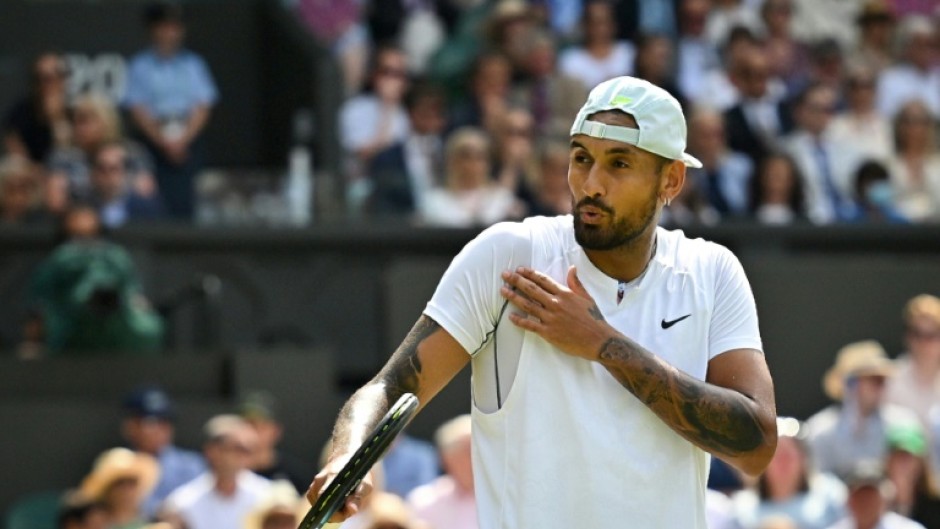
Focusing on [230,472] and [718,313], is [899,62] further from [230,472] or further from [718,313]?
[718,313]

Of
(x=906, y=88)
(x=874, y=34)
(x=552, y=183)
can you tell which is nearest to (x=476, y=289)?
(x=552, y=183)

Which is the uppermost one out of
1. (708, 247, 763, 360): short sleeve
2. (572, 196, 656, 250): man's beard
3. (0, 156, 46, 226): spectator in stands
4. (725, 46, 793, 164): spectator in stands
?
(572, 196, 656, 250): man's beard

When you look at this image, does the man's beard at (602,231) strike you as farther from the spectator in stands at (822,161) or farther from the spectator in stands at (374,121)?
the spectator in stands at (822,161)

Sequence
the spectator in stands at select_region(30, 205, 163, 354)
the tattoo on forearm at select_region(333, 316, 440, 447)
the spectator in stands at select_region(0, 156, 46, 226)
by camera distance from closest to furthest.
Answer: the tattoo on forearm at select_region(333, 316, 440, 447) < the spectator in stands at select_region(30, 205, 163, 354) < the spectator in stands at select_region(0, 156, 46, 226)

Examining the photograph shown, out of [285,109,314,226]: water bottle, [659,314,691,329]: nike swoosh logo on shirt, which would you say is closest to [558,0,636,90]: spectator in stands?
[285,109,314,226]: water bottle

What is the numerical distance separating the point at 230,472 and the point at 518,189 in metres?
3.02

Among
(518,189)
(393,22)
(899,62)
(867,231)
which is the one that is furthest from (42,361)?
(899,62)

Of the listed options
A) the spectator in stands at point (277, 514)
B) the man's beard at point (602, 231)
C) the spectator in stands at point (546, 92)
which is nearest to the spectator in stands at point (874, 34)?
the spectator in stands at point (546, 92)

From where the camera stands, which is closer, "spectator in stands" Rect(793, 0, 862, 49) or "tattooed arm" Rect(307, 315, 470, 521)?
"tattooed arm" Rect(307, 315, 470, 521)

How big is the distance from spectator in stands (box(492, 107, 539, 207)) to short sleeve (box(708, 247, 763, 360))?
7.62 metres

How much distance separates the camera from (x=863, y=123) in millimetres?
13617

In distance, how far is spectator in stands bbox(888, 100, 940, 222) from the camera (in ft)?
43.4

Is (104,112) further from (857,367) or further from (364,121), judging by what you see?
(857,367)

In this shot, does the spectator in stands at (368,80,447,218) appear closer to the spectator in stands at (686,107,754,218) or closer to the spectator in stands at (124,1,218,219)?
the spectator in stands at (124,1,218,219)
